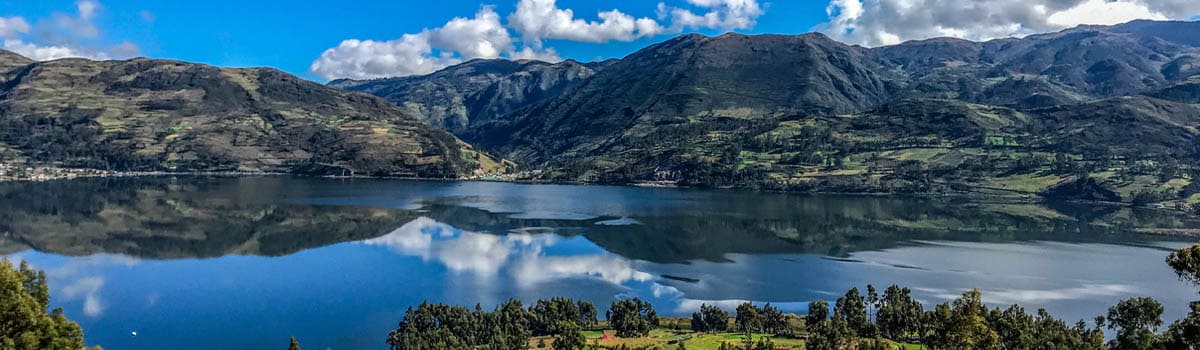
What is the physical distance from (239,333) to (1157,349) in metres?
79.9

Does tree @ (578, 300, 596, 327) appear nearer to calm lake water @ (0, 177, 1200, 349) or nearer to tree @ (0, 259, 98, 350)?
calm lake water @ (0, 177, 1200, 349)

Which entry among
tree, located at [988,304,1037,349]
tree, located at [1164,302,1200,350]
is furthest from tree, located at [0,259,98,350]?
tree, located at [988,304,1037,349]

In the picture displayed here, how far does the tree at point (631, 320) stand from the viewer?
76.1 metres

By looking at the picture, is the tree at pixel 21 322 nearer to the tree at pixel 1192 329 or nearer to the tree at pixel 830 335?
the tree at pixel 1192 329

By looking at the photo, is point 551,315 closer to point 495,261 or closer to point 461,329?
point 461,329

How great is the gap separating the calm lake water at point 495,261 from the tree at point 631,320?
10.3 m

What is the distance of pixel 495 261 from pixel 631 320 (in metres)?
52.1

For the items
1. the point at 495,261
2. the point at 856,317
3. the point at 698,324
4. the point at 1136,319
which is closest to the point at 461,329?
the point at 698,324

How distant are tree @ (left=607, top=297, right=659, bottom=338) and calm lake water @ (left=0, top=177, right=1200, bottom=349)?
33.7 feet

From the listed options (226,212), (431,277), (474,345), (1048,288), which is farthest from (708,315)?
(226,212)

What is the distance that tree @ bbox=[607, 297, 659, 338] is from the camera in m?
76.1

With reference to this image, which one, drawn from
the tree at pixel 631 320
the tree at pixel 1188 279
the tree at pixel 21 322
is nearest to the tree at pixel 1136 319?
the tree at pixel 1188 279

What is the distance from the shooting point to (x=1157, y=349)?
150ft

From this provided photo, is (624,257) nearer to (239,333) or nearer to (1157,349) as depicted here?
(239,333)
